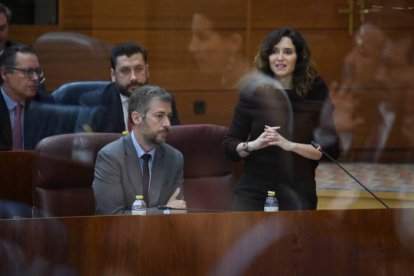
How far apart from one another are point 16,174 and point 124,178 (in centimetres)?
54

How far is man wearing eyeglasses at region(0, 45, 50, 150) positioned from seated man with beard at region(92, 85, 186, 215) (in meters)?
0.58

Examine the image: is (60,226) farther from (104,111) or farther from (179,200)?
(104,111)

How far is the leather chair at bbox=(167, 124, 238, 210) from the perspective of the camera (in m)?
3.24

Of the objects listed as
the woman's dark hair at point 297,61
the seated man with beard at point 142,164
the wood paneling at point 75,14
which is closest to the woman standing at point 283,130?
the woman's dark hair at point 297,61

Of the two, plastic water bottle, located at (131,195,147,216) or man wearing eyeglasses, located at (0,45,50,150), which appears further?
man wearing eyeglasses, located at (0,45,50,150)

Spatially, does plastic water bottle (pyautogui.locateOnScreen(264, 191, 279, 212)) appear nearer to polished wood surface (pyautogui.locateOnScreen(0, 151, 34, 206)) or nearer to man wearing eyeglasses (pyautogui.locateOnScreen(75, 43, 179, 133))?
man wearing eyeglasses (pyautogui.locateOnScreen(75, 43, 179, 133))

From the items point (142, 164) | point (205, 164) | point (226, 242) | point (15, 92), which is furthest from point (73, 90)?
point (226, 242)

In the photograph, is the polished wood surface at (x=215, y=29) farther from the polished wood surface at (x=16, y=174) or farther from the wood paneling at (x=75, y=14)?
the polished wood surface at (x=16, y=174)

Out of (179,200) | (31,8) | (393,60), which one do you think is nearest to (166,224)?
(179,200)

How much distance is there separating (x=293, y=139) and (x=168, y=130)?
422 mm

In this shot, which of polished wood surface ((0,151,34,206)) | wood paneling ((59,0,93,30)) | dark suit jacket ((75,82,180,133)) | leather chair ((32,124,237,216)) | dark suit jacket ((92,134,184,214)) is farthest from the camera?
wood paneling ((59,0,93,30))

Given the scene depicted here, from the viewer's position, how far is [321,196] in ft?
10.8

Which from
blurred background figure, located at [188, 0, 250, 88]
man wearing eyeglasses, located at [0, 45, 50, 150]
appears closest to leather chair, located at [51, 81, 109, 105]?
man wearing eyeglasses, located at [0, 45, 50, 150]

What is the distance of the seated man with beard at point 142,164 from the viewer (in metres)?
2.91
